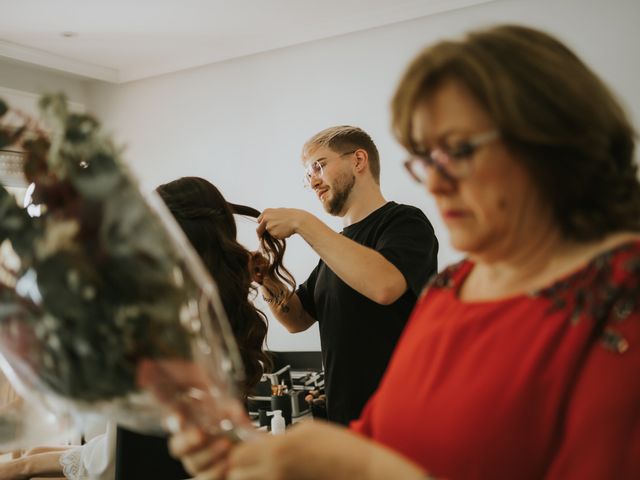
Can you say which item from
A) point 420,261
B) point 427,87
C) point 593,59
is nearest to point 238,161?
point 593,59

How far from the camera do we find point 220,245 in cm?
156

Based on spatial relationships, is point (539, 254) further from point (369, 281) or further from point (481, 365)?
point (369, 281)

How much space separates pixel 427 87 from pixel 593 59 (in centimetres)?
315

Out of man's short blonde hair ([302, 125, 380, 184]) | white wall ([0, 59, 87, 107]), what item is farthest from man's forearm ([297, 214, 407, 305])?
white wall ([0, 59, 87, 107])

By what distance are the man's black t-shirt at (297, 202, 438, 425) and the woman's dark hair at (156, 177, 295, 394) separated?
468 mm

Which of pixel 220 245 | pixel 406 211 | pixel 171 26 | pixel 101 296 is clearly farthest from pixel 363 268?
pixel 171 26

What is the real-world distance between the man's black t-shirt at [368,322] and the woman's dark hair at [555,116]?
3.67ft

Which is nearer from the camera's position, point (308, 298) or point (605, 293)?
point (605, 293)

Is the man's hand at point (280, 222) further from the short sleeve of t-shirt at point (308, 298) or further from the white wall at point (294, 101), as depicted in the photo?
the white wall at point (294, 101)

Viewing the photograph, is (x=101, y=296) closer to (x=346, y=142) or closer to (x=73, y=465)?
(x=73, y=465)

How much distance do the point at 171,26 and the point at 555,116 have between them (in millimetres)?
3817

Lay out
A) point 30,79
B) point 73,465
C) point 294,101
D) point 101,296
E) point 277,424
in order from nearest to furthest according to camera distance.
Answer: point 101,296 < point 73,465 < point 277,424 < point 294,101 < point 30,79

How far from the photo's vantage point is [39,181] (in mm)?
701

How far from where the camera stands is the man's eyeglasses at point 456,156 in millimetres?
776
